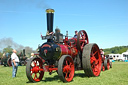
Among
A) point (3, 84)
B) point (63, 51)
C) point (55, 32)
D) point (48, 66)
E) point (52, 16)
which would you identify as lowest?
point (3, 84)

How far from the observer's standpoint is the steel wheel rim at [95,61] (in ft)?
24.7

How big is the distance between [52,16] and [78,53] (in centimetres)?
207

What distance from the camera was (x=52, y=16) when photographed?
670 centimetres

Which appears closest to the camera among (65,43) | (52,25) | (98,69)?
(52,25)

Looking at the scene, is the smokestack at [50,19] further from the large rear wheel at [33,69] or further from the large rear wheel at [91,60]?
the large rear wheel at [91,60]

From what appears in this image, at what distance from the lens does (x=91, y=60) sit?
24.3 feet

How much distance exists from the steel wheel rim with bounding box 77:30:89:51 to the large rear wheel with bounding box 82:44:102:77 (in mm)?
317

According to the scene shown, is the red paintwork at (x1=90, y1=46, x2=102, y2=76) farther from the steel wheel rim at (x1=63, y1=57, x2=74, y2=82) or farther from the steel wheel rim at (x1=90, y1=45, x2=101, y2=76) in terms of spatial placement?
the steel wheel rim at (x1=63, y1=57, x2=74, y2=82)

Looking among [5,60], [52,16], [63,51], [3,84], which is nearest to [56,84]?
[63,51]

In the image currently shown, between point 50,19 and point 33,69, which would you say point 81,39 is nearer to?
point 50,19

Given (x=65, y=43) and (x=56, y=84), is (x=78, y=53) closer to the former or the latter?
(x=65, y=43)

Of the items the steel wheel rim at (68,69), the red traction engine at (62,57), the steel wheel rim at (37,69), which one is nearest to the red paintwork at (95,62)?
the red traction engine at (62,57)

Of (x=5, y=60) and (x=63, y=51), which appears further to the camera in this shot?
(x=5, y=60)

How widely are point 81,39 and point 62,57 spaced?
2.31 m
